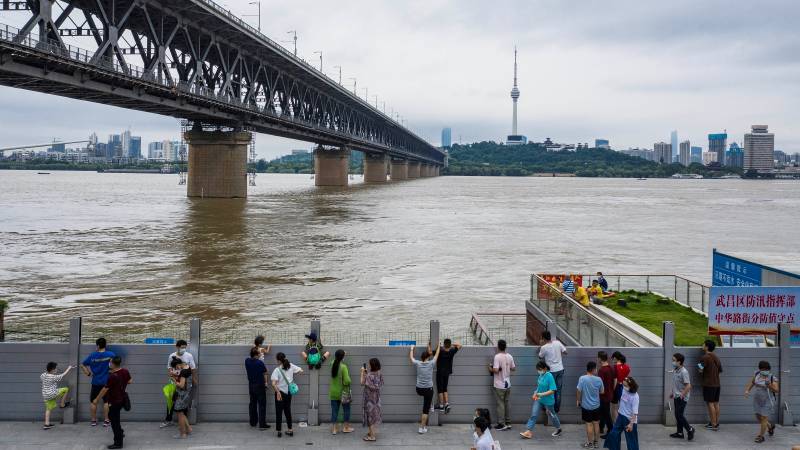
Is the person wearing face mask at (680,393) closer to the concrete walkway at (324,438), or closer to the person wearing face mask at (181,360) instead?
the concrete walkway at (324,438)

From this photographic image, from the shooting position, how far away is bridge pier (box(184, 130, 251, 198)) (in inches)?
3516

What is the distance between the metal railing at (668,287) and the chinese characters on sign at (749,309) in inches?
227

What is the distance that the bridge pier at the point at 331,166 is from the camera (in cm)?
15762

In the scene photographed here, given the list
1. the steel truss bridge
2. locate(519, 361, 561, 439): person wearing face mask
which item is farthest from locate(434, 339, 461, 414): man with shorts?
the steel truss bridge

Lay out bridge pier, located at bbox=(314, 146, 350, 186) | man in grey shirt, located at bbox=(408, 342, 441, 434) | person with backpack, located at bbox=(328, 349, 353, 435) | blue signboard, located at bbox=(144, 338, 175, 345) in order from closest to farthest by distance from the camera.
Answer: person with backpack, located at bbox=(328, 349, 353, 435), man in grey shirt, located at bbox=(408, 342, 441, 434), blue signboard, located at bbox=(144, 338, 175, 345), bridge pier, located at bbox=(314, 146, 350, 186)

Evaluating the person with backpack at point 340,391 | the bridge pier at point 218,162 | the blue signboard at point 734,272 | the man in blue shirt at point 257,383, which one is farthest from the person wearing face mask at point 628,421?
the bridge pier at point 218,162

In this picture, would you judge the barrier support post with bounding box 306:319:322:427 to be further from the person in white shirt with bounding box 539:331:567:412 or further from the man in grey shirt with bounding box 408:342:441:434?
the person in white shirt with bounding box 539:331:567:412

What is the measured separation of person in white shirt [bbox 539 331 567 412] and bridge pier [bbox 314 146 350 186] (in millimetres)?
145787

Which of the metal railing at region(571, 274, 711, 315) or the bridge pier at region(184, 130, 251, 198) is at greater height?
the bridge pier at region(184, 130, 251, 198)

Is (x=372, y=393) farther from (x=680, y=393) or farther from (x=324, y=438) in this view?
(x=680, y=393)

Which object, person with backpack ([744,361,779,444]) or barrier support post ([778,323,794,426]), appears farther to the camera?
barrier support post ([778,323,794,426])

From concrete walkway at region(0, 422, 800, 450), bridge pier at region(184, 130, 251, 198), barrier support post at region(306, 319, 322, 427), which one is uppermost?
bridge pier at region(184, 130, 251, 198)

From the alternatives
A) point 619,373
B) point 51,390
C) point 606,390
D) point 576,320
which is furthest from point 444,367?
point 51,390

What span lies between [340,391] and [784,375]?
7870mm
